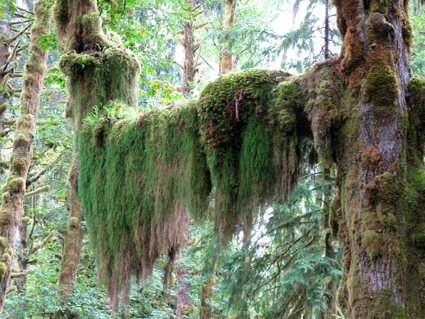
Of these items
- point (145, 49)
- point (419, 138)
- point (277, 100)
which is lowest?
point (419, 138)

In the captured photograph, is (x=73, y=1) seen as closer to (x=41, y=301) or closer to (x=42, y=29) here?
(x=42, y=29)

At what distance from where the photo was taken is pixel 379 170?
2.48 m

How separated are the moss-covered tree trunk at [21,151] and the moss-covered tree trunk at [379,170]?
545 cm

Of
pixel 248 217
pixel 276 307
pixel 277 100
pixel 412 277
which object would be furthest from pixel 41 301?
pixel 412 277

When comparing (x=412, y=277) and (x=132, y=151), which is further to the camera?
(x=132, y=151)

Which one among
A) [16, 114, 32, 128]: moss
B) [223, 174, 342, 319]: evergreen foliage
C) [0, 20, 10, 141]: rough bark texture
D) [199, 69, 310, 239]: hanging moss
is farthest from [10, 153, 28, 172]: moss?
[199, 69, 310, 239]: hanging moss

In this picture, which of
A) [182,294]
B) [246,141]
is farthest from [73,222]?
[246,141]

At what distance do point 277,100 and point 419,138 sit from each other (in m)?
1.08

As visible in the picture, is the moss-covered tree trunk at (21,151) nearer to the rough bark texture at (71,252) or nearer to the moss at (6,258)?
the moss at (6,258)

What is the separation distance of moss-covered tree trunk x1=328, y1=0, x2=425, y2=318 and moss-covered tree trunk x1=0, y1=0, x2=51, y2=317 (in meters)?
5.45

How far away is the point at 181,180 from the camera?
368cm

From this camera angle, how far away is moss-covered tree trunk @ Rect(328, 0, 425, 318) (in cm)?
231

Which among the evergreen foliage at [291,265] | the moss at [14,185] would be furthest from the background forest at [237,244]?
the moss at [14,185]

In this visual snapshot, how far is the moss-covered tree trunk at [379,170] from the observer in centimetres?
231
